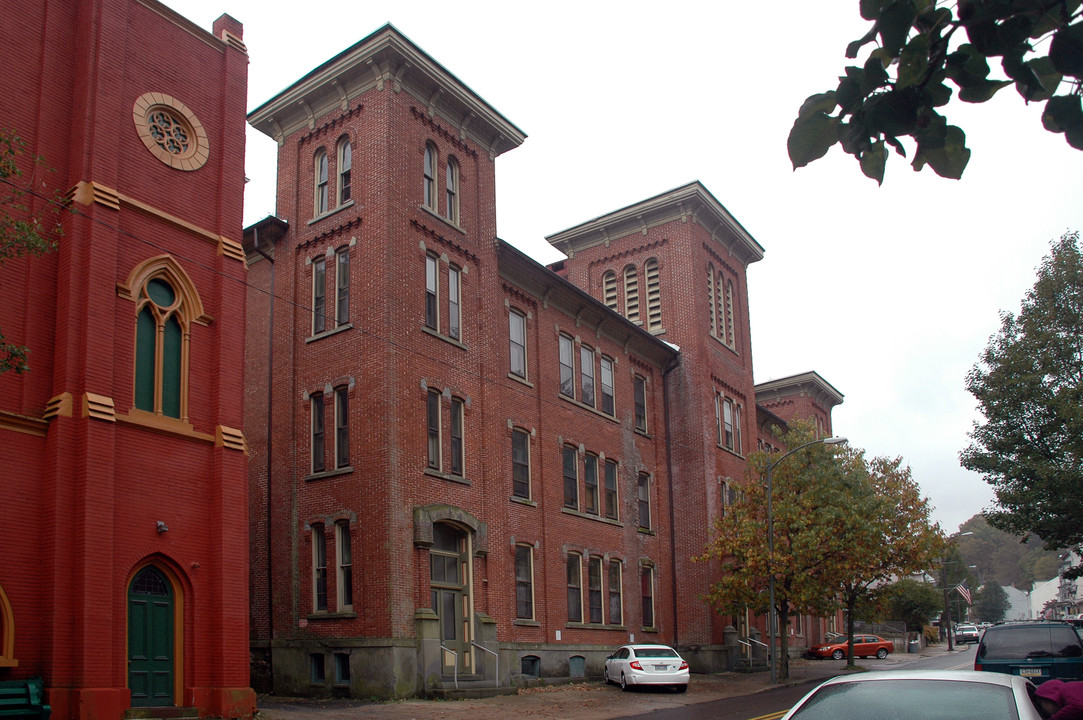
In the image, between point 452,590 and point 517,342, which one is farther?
point 517,342

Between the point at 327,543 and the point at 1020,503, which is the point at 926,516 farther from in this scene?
the point at 327,543

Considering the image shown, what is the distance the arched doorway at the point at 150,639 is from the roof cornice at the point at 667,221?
2822 centimetres

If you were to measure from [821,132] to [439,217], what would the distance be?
24097 millimetres

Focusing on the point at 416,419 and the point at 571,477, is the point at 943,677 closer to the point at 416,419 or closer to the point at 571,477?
the point at 416,419

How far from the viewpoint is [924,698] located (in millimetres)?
6043

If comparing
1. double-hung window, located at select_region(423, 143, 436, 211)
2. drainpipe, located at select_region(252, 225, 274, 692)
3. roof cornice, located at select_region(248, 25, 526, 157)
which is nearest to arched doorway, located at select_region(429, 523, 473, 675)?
drainpipe, located at select_region(252, 225, 274, 692)

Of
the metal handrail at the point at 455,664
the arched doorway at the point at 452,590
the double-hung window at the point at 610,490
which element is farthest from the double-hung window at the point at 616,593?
the metal handrail at the point at 455,664

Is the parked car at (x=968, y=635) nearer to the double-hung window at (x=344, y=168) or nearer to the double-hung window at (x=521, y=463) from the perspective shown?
the double-hung window at (x=521, y=463)

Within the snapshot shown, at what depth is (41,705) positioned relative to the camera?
14914 millimetres

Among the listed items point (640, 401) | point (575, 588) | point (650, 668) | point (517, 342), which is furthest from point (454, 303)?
point (640, 401)

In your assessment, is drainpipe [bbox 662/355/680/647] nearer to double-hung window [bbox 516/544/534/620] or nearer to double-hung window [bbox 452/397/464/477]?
double-hung window [bbox 516/544/534/620]

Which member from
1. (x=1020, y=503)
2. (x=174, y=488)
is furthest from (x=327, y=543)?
(x=1020, y=503)

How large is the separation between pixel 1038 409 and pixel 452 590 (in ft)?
64.8

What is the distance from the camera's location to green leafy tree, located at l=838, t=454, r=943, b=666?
33844 millimetres
